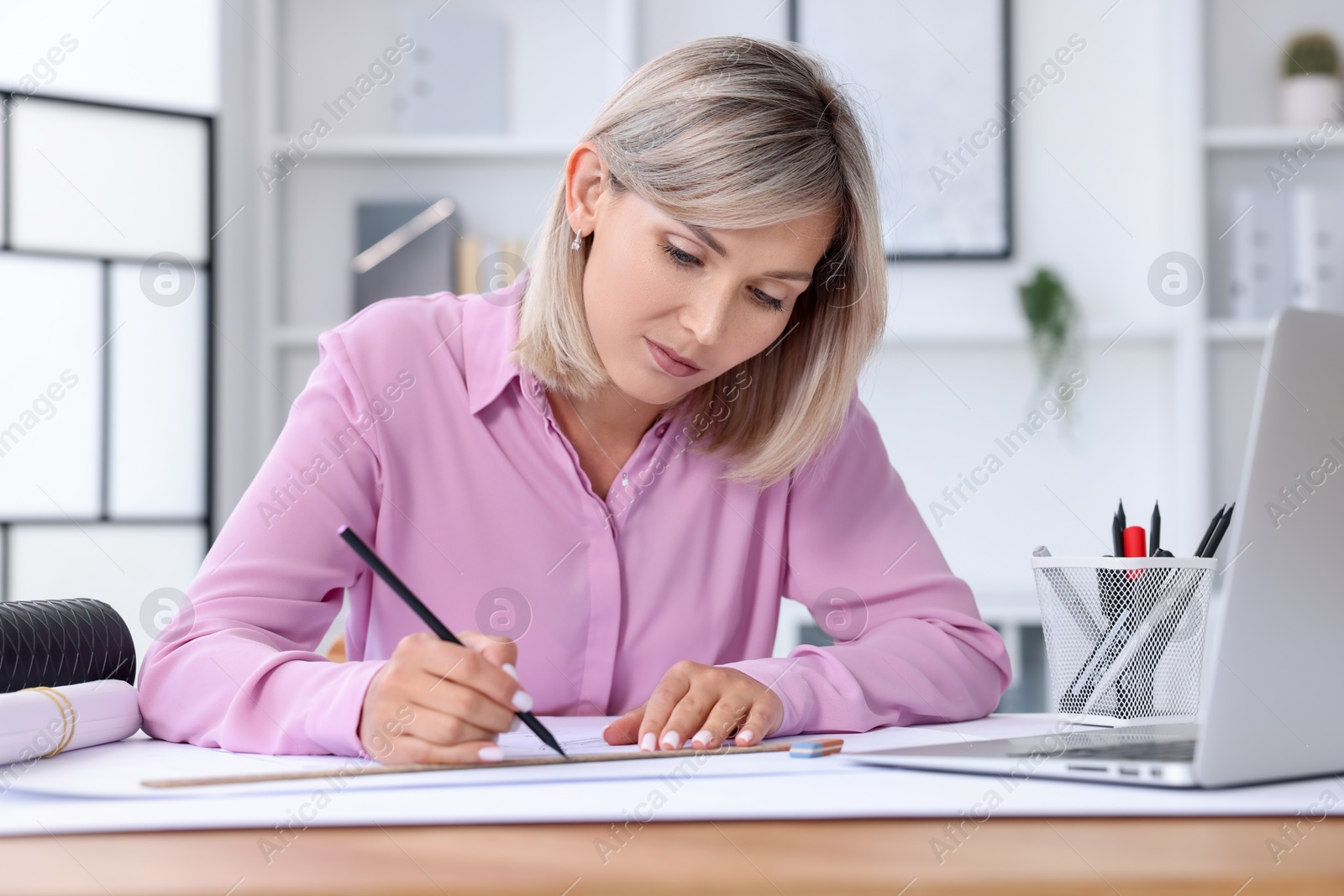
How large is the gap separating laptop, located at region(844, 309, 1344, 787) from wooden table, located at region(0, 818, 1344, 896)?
0.06 m

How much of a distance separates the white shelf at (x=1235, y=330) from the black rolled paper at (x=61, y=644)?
2627mm

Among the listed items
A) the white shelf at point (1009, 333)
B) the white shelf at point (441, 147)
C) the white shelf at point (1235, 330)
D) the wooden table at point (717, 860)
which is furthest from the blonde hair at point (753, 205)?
the white shelf at point (1235, 330)

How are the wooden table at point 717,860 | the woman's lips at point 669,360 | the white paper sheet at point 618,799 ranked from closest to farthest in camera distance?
the wooden table at point 717,860 → the white paper sheet at point 618,799 → the woman's lips at point 669,360

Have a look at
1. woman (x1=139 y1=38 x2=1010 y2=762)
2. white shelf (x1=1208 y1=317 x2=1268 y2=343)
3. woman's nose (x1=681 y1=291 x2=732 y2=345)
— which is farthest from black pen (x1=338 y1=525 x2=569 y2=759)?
white shelf (x1=1208 y1=317 x2=1268 y2=343)

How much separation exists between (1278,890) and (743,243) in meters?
0.74

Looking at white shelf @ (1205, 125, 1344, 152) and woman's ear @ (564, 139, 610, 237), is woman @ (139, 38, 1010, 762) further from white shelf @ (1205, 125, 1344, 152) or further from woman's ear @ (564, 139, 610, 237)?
white shelf @ (1205, 125, 1344, 152)

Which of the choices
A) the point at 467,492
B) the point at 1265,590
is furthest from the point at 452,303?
the point at 1265,590

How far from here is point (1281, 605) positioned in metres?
0.63

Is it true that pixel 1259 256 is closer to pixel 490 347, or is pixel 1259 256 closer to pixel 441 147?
pixel 441 147

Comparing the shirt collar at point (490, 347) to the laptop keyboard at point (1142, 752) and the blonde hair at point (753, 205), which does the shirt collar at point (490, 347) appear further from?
the laptop keyboard at point (1142, 752)

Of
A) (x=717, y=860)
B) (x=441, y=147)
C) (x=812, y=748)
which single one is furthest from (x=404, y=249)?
(x=717, y=860)

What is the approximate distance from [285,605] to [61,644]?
0.19 meters

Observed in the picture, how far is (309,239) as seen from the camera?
10.1ft

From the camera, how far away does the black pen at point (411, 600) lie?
756 millimetres
